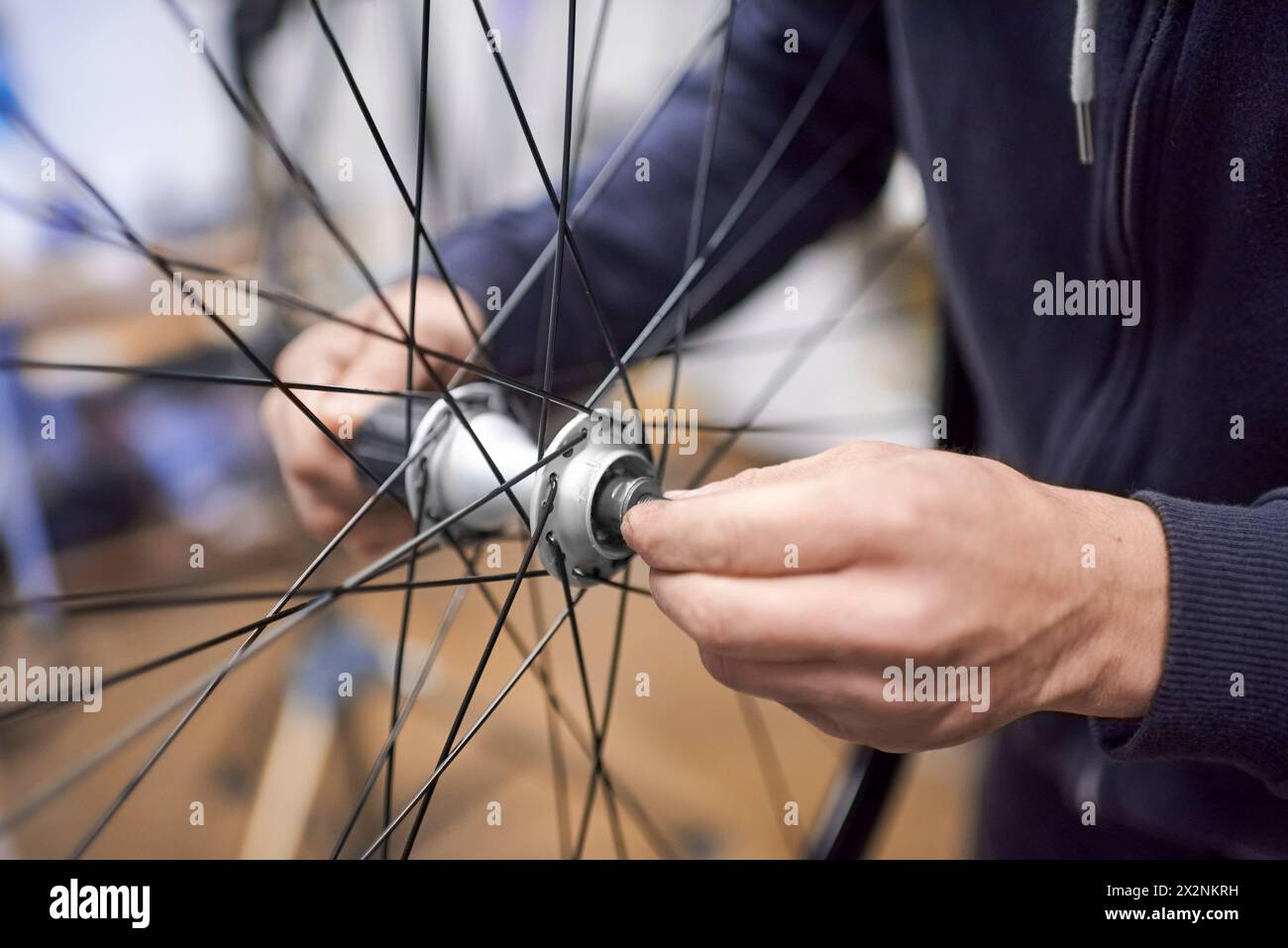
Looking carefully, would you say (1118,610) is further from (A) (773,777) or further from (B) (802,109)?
(A) (773,777)

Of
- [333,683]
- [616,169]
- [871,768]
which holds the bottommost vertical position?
[333,683]

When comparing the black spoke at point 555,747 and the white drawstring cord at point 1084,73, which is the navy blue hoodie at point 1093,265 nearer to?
the white drawstring cord at point 1084,73

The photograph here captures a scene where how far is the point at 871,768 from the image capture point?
49 cm

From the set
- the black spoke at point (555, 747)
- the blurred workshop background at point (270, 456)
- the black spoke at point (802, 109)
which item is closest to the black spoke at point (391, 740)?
the black spoke at point (555, 747)

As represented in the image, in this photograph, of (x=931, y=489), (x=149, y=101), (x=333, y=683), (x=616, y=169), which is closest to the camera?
(x=931, y=489)

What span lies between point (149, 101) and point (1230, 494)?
1089mm

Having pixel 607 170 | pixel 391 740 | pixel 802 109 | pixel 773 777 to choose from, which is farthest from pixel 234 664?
pixel 773 777

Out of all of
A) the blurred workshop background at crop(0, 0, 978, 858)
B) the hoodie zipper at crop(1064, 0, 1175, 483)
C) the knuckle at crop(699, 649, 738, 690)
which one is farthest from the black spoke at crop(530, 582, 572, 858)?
the hoodie zipper at crop(1064, 0, 1175, 483)

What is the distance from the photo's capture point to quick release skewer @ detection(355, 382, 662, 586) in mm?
269

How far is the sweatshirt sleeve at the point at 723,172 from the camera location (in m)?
0.45

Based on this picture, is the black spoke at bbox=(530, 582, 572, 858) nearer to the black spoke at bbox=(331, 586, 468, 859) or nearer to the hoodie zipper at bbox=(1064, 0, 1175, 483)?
the black spoke at bbox=(331, 586, 468, 859)

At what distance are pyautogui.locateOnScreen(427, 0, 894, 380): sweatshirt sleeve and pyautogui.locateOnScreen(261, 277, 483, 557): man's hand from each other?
56 millimetres
